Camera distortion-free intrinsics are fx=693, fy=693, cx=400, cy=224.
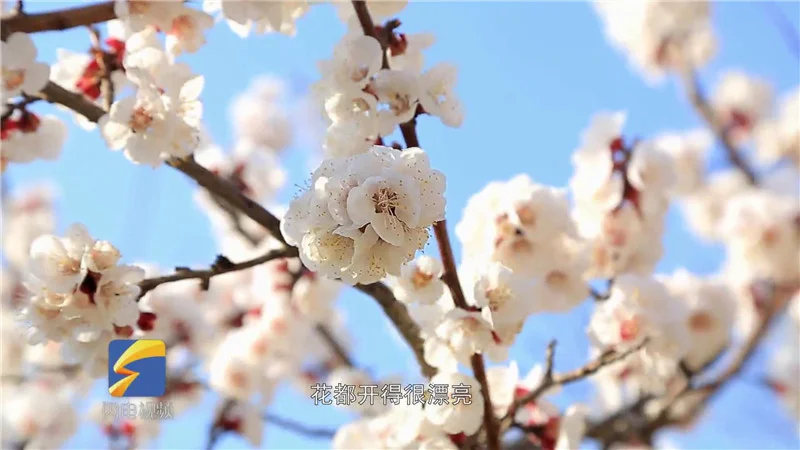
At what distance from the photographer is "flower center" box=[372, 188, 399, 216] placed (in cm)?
73

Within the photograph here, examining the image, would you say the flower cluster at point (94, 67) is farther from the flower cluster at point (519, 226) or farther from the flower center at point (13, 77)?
the flower cluster at point (519, 226)

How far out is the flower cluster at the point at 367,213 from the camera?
0.73 metres

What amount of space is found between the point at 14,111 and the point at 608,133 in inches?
50.6

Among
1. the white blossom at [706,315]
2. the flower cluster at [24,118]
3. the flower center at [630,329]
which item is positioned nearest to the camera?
the flower cluster at [24,118]

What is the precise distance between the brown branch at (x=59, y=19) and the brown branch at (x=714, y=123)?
10.6 feet

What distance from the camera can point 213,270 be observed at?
108cm

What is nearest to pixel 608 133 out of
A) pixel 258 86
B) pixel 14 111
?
pixel 14 111

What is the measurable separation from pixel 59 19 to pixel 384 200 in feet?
2.69

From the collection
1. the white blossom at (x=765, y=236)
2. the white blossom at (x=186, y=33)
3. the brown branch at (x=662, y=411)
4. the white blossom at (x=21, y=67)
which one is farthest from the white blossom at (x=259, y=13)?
the white blossom at (x=765, y=236)

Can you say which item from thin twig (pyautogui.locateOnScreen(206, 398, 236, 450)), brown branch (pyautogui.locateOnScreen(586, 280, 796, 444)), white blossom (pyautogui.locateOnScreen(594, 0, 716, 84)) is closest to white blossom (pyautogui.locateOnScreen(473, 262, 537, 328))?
brown branch (pyautogui.locateOnScreen(586, 280, 796, 444))

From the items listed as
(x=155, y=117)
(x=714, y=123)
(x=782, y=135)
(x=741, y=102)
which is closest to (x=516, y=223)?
(x=155, y=117)

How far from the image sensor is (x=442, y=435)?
3.80 feet

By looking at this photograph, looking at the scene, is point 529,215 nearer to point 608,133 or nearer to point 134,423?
point 608,133

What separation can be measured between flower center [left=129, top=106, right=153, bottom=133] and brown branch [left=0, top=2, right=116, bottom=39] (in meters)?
0.21
